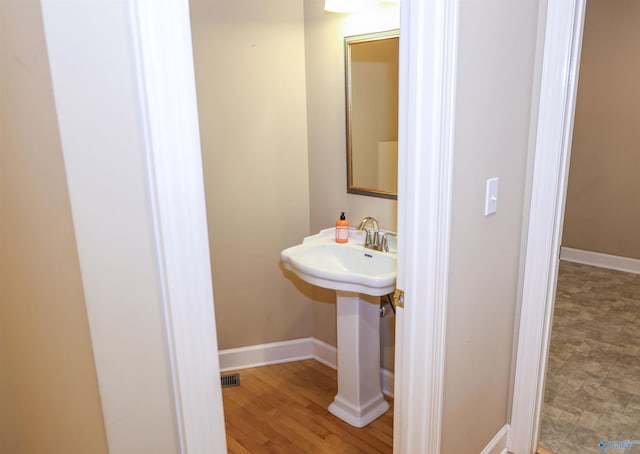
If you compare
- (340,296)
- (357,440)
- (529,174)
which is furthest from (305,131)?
(357,440)

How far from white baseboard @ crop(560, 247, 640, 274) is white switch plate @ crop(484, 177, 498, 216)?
10.4ft

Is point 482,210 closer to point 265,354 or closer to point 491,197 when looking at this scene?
point 491,197

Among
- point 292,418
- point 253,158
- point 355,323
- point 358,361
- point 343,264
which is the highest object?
point 253,158

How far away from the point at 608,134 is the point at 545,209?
272 centimetres

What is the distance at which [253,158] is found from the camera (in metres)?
2.48

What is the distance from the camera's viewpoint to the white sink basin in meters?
1.83

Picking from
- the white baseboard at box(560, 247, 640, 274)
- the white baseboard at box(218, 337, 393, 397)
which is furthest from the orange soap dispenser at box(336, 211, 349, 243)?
the white baseboard at box(560, 247, 640, 274)

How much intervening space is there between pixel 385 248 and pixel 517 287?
1.90ft

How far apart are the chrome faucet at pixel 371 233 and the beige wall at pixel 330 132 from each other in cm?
4

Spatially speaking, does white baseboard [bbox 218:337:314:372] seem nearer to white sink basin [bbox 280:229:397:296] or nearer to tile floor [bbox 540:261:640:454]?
white sink basin [bbox 280:229:397:296]

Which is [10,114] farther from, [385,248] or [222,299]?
[222,299]

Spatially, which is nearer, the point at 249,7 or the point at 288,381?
the point at 249,7

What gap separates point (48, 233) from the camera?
2.85 feet

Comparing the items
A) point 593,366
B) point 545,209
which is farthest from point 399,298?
point 593,366
